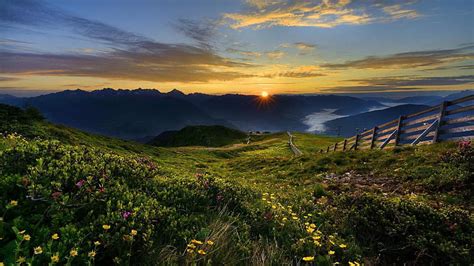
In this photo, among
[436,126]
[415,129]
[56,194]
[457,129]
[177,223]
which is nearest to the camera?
[56,194]

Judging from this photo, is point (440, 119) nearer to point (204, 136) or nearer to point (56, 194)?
point (56, 194)

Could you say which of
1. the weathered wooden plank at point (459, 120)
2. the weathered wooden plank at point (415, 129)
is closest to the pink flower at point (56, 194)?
the weathered wooden plank at point (459, 120)

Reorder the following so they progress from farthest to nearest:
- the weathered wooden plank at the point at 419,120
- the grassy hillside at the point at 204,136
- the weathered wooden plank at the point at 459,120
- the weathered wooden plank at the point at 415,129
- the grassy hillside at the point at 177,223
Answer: the grassy hillside at the point at 204,136, the weathered wooden plank at the point at 415,129, the weathered wooden plank at the point at 419,120, the weathered wooden plank at the point at 459,120, the grassy hillside at the point at 177,223

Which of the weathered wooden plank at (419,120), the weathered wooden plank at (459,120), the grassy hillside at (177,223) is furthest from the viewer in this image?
the weathered wooden plank at (419,120)

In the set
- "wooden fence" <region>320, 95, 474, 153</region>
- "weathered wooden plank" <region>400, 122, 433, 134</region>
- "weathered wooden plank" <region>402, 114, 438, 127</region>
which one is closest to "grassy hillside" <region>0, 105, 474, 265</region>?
A: "wooden fence" <region>320, 95, 474, 153</region>

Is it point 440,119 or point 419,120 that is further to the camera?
point 419,120

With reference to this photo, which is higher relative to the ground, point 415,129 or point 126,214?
point 126,214

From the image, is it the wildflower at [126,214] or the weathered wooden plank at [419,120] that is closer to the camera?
the wildflower at [126,214]

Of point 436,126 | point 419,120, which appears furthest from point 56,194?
point 419,120

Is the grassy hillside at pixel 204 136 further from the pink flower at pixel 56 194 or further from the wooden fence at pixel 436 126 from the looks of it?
the pink flower at pixel 56 194

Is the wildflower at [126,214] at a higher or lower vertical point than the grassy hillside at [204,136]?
higher

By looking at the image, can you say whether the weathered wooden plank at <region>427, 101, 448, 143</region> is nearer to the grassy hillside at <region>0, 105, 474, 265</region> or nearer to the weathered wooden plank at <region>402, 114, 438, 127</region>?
the weathered wooden plank at <region>402, 114, 438, 127</region>

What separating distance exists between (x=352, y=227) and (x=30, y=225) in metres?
6.10

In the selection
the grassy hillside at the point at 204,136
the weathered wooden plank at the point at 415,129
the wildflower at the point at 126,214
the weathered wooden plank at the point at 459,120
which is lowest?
the grassy hillside at the point at 204,136
